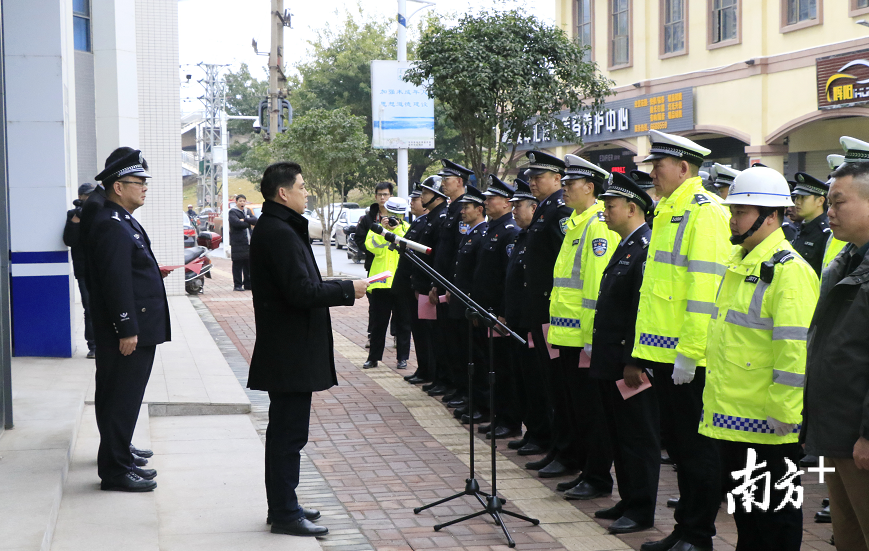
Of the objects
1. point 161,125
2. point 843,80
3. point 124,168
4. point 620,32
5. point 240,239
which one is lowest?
point 240,239

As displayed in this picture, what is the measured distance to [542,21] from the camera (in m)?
15.4

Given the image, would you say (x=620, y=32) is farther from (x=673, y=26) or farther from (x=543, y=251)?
(x=543, y=251)

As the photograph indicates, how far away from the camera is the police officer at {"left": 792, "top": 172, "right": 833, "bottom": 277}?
739 centimetres

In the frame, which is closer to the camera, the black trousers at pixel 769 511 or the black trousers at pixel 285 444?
the black trousers at pixel 769 511

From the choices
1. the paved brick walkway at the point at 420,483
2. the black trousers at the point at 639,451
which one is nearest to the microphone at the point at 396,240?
the paved brick walkway at the point at 420,483

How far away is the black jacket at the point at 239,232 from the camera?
20.0m

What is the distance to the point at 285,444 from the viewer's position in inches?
207

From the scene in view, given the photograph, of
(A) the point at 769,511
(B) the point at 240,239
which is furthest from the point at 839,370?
(B) the point at 240,239

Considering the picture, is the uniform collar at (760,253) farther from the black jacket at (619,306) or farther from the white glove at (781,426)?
the black jacket at (619,306)

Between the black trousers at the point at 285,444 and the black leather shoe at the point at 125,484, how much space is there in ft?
3.66

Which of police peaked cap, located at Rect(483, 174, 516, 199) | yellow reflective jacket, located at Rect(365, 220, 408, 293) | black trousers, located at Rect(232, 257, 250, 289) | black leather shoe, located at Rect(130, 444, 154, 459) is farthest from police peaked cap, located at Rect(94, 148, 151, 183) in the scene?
Answer: black trousers, located at Rect(232, 257, 250, 289)

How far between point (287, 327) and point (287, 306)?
12 cm

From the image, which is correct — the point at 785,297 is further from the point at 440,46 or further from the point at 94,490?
the point at 440,46

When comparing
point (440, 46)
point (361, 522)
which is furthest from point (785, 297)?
point (440, 46)
